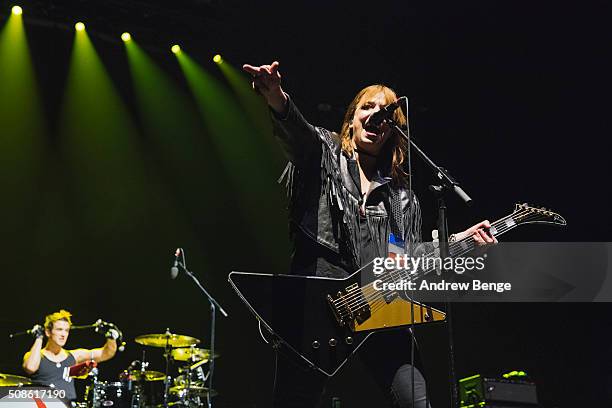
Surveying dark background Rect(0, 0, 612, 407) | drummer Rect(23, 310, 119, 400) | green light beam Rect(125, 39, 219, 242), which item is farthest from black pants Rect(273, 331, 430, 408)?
green light beam Rect(125, 39, 219, 242)

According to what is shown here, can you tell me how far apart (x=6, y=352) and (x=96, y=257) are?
126cm

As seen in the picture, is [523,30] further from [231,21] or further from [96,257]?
[96,257]

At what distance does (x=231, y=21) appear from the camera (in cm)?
653

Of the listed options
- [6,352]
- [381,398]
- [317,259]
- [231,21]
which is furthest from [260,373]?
[317,259]

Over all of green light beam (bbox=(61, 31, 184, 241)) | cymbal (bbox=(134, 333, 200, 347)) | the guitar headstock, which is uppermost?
green light beam (bbox=(61, 31, 184, 241))

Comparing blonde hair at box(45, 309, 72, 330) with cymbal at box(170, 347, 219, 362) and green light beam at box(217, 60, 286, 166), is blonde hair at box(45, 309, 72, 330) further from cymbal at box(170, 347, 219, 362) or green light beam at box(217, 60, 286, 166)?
green light beam at box(217, 60, 286, 166)

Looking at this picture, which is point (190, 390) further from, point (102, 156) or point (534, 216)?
point (534, 216)

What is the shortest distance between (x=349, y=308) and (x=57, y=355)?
464 centimetres

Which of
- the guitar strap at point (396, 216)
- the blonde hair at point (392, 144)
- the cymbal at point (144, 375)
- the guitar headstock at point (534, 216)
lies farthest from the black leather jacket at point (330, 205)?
the cymbal at point (144, 375)

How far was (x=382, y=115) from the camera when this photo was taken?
2.28 metres

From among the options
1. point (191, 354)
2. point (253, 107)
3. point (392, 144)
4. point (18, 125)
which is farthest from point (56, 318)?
point (392, 144)

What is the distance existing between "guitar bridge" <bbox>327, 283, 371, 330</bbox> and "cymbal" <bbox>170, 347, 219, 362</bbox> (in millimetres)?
4496

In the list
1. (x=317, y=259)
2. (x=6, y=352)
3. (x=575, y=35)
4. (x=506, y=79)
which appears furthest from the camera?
(x=6, y=352)

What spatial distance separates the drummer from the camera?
18.3 ft
